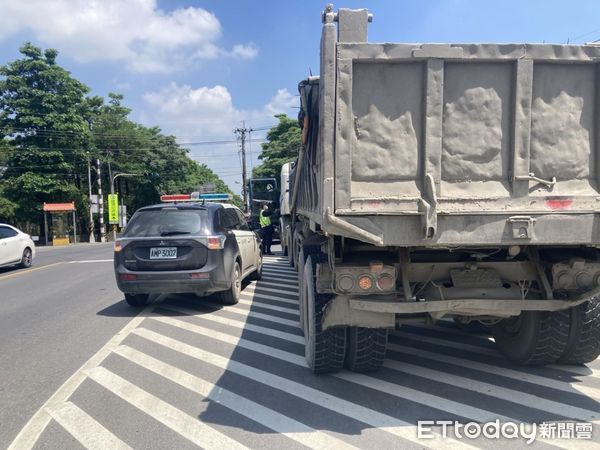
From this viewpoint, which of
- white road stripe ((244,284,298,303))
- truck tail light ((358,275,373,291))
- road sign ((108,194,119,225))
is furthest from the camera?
road sign ((108,194,119,225))

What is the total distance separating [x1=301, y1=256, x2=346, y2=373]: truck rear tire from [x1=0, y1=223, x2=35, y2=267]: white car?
1221 cm

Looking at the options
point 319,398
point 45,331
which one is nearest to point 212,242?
point 45,331

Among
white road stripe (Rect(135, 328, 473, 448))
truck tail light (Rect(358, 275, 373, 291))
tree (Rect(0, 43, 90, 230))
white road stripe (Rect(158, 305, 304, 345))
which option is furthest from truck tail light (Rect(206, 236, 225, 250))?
tree (Rect(0, 43, 90, 230))

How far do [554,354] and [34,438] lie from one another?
4.42m

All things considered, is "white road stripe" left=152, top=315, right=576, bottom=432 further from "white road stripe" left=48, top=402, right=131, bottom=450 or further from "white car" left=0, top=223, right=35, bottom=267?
"white car" left=0, top=223, right=35, bottom=267

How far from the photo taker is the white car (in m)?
13.2

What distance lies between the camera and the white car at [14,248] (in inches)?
519

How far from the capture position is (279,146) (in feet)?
120

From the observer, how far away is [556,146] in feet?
10.8

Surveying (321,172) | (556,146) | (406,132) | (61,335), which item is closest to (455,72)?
(406,132)

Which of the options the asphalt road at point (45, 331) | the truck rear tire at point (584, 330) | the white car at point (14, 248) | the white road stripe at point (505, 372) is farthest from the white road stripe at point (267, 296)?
the white car at point (14, 248)

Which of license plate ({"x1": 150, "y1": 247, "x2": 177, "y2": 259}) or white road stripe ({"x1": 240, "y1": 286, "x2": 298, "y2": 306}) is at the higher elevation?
license plate ({"x1": 150, "y1": 247, "x2": 177, "y2": 259})

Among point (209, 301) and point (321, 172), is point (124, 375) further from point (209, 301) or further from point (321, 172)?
point (209, 301)

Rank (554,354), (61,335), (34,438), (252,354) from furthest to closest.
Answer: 1. (61,335)
2. (252,354)
3. (554,354)
4. (34,438)
